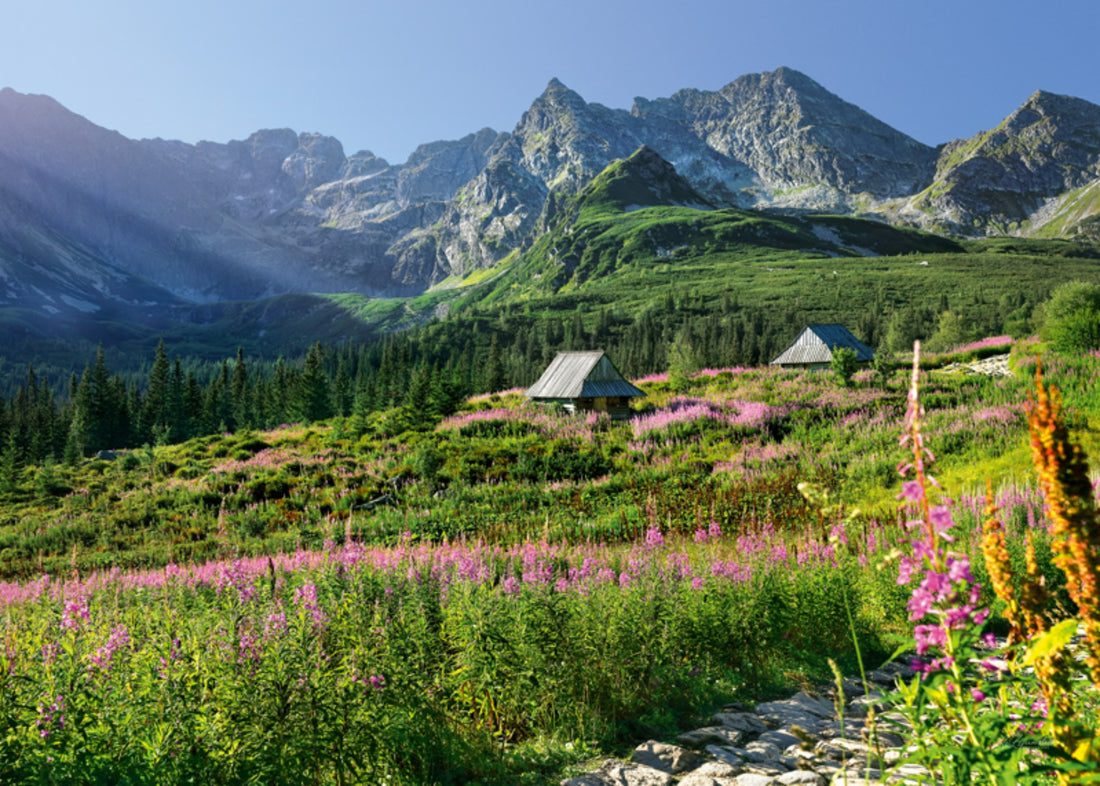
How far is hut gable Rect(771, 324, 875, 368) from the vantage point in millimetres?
33781

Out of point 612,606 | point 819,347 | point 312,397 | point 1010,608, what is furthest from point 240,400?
point 1010,608

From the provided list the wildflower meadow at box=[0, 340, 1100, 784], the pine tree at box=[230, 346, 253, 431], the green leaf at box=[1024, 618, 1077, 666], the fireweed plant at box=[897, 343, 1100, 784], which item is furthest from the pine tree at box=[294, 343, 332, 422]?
the green leaf at box=[1024, 618, 1077, 666]

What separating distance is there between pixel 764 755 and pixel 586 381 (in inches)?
919

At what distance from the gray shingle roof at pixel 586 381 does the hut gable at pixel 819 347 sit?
12.4m

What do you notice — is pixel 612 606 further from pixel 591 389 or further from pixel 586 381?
pixel 586 381

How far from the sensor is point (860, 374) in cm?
2734

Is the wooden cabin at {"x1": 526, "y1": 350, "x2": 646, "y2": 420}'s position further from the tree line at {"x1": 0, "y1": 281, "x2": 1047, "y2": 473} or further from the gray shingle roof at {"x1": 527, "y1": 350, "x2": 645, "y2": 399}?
the tree line at {"x1": 0, "y1": 281, "x2": 1047, "y2": 473}

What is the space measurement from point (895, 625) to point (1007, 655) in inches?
231

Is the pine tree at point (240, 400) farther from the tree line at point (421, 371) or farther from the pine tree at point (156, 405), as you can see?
the pine tree at point (156, 405)

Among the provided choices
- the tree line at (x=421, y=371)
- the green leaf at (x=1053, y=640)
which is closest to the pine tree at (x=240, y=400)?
the tree line at (x=421, y=371)

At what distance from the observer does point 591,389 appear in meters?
26.9

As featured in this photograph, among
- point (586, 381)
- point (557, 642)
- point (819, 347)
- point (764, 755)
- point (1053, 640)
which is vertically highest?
point (819, 347)

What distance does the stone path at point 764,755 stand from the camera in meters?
3.62

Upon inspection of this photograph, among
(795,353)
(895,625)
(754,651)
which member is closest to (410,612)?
(754,651)
